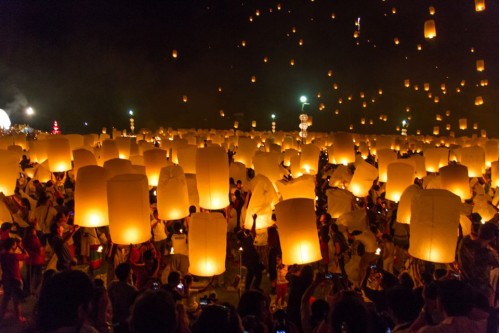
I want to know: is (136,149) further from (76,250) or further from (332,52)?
(332,52)

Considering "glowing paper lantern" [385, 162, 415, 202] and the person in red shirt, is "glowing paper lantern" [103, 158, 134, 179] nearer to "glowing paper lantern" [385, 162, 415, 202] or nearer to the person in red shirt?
the person in red shirt

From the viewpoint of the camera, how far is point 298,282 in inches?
172

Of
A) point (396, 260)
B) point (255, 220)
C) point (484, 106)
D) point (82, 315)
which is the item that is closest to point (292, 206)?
point (255, 220)

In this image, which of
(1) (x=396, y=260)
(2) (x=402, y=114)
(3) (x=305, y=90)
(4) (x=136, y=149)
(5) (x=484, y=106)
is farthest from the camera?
(3) (x=305, y=90)

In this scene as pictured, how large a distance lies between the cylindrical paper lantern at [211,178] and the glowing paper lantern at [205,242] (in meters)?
1.96

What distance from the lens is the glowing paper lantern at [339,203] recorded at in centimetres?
787

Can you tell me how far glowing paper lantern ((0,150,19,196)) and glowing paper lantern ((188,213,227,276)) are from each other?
4759 millimetres

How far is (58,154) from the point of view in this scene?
981 centimetres

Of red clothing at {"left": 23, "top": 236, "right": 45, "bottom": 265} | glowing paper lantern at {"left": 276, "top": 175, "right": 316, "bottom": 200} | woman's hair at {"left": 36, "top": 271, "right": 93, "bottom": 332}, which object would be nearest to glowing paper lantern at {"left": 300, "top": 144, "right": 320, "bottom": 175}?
glowing paper lantern at {"left": 276, "top": 175, "right": 316, "bottom": 200}

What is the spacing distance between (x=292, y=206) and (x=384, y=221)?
3.59m

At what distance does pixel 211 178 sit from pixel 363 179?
378 cm

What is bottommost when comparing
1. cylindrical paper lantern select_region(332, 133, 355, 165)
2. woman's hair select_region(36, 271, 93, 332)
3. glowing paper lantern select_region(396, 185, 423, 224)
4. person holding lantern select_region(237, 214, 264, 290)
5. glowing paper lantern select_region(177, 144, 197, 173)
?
person holding lantern select_region(237, 214, 264, 290)

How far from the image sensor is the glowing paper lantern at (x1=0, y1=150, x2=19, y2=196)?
7.98m

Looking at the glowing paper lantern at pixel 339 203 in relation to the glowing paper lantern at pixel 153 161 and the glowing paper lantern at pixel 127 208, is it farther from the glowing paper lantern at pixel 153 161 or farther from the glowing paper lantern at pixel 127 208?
the glowing paper lantern at pixel 127 208
